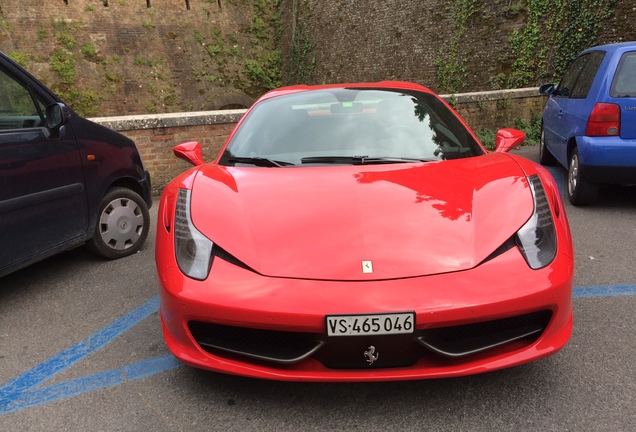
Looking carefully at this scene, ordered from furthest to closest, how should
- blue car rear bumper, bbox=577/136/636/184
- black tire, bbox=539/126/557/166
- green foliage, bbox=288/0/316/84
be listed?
1. green foliage, bbox=288/0/316/84
2. black tire, bbox=539/126/557/166
3. blue car rear bumper, bbox=577/136/636/184

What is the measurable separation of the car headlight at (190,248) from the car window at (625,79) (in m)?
4.40

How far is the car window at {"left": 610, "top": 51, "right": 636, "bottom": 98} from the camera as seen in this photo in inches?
190

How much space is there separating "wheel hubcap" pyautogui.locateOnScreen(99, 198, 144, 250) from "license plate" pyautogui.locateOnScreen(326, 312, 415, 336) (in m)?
Result: 2.95

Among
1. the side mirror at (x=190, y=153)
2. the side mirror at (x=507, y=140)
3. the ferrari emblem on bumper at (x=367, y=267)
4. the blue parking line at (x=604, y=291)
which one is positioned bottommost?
the blue parking line at (x=604, y=291)

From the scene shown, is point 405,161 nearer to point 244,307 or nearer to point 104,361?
point 244,307

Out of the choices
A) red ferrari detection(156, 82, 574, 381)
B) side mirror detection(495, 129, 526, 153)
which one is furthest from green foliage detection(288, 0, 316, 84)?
red ferrari detection(156, 82, 574, 381)

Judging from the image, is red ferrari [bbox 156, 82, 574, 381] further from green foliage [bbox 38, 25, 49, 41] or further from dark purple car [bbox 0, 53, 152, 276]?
green foliage [bbox 38, 25, 49, 41]

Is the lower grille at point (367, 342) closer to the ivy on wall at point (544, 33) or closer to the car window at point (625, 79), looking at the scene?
the car window at point (625, 79)

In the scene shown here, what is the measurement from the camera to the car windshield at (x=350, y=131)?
293 centimetres

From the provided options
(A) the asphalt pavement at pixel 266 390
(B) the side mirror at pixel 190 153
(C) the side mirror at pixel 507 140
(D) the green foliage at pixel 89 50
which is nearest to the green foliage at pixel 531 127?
(C) the side mirror at pixel 507 140

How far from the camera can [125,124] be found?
6.62 m

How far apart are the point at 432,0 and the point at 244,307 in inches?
648

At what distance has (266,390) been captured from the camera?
227cm

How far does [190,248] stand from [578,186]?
440 cm
